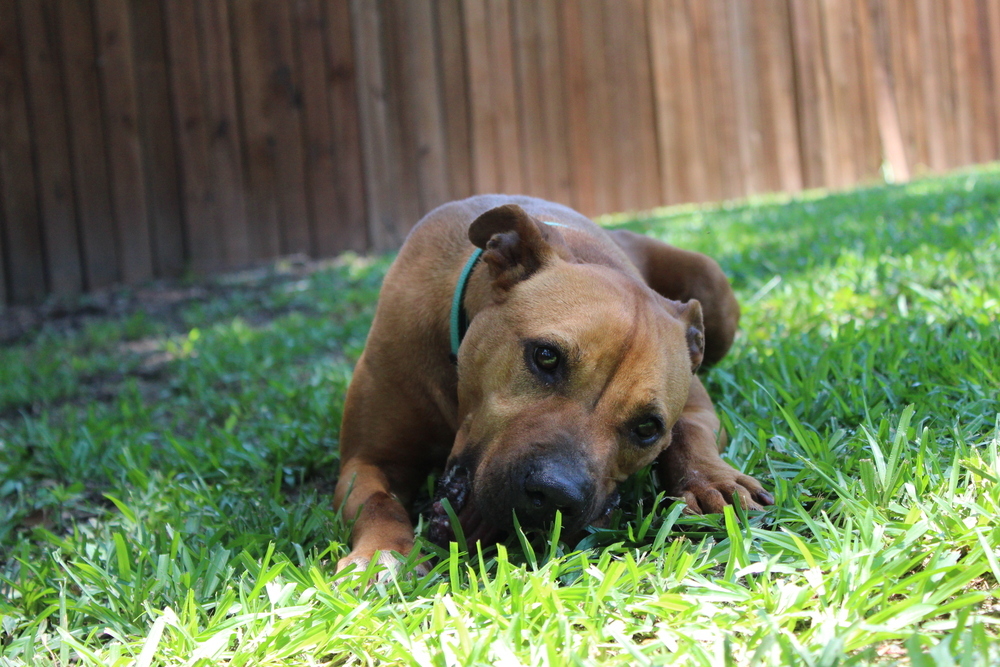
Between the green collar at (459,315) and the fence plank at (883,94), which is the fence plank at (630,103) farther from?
the green collar at (459,315)

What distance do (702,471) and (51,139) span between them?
582 cm

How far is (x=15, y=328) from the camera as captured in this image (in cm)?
579

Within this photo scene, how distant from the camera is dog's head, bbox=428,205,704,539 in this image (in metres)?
1.99

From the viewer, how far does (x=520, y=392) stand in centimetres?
214

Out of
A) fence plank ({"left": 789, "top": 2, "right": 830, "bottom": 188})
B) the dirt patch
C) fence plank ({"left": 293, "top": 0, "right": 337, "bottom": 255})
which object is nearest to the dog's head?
the dirt patch

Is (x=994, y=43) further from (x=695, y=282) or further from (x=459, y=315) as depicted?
(x=459, y=315)

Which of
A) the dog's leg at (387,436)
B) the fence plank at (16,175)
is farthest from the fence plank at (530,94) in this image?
the dog's leg at (387,436)

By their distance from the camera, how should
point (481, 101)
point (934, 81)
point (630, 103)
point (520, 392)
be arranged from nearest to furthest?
point (520, 392) → point (481, 101) → point (630, 103) → point (934, 81)

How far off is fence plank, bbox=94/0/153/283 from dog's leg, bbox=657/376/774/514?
17.6ft

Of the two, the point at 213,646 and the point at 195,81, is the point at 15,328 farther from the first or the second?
the point at 213,646

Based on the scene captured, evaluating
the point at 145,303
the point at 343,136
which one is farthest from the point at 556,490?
the point at 343,136

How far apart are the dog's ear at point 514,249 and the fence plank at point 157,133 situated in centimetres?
510

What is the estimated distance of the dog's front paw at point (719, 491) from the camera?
2.10 meters

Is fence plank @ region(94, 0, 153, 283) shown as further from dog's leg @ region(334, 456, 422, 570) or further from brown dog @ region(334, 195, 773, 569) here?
dog's leg @ region(334, 456, 422, 570)
